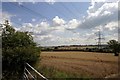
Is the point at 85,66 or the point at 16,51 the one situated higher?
the point at 16,51

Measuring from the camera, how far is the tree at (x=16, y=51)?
595 inches

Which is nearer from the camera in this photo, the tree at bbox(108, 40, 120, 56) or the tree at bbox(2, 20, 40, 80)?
the tree at bbox(2, 20, 40, 80)

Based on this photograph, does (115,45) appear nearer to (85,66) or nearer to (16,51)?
(85,66)

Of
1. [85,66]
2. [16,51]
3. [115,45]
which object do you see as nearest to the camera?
[16,51]

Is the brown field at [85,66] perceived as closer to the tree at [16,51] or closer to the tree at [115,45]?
the tree at [16,51]

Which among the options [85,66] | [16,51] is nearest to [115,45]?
[85,66]

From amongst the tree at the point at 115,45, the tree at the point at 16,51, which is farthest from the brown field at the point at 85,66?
the tree at the point at 115,45

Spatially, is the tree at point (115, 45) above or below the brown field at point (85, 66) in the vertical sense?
above

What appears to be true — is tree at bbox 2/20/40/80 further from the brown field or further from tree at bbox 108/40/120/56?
tree at bbox 108/40/120/56

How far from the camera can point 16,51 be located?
607 inches

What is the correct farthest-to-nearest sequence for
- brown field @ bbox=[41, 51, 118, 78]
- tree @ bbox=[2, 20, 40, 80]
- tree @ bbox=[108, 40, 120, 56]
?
tree @ bbox=[108, 40, 120, 56], brown field @ bbox=[41, 51, 118, 78], tree @ bbox=[2, 20, 40, 80]

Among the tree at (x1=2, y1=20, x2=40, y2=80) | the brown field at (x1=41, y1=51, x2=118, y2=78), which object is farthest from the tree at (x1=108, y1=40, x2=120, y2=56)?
the tree at (x1=2, y1=20, x2=40, y2=80)

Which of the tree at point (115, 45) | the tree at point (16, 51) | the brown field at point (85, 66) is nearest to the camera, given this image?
the tree at point (16, 51)

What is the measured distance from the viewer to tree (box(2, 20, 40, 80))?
15109mm
